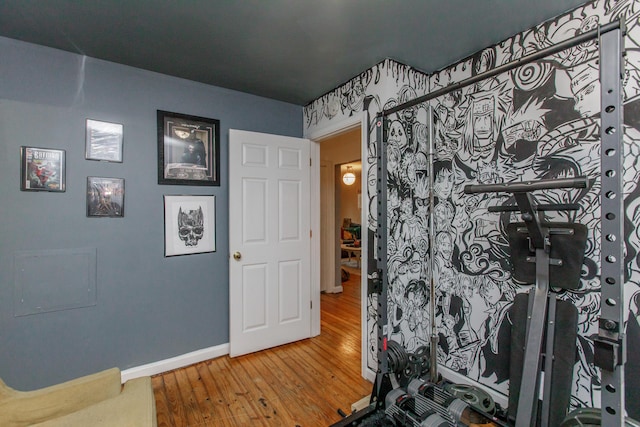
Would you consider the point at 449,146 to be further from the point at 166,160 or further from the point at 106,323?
the point at 106,323

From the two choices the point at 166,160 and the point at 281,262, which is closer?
the point at 166,160

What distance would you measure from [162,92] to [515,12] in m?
2.59

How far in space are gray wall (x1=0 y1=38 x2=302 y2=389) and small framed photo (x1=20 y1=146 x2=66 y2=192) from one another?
0.12ft

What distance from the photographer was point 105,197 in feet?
7.16

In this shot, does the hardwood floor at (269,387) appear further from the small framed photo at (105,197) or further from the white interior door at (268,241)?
the small framed photo at (105,197)

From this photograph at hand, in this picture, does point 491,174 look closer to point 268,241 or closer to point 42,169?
point 268,241

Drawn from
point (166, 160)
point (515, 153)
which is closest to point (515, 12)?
point (515, 153)

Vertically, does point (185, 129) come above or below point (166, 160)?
above

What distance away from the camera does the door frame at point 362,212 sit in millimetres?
2311

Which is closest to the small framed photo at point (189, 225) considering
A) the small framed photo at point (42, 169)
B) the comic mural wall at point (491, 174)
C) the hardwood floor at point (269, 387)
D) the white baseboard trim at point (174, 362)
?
the small framed photo at point (42, 169)

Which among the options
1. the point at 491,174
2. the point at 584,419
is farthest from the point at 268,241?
the point at 584,419

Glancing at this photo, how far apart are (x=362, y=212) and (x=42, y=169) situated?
7.65 ft

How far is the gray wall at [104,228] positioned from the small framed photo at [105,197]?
1.6 inches

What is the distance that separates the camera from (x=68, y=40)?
6.28ft
